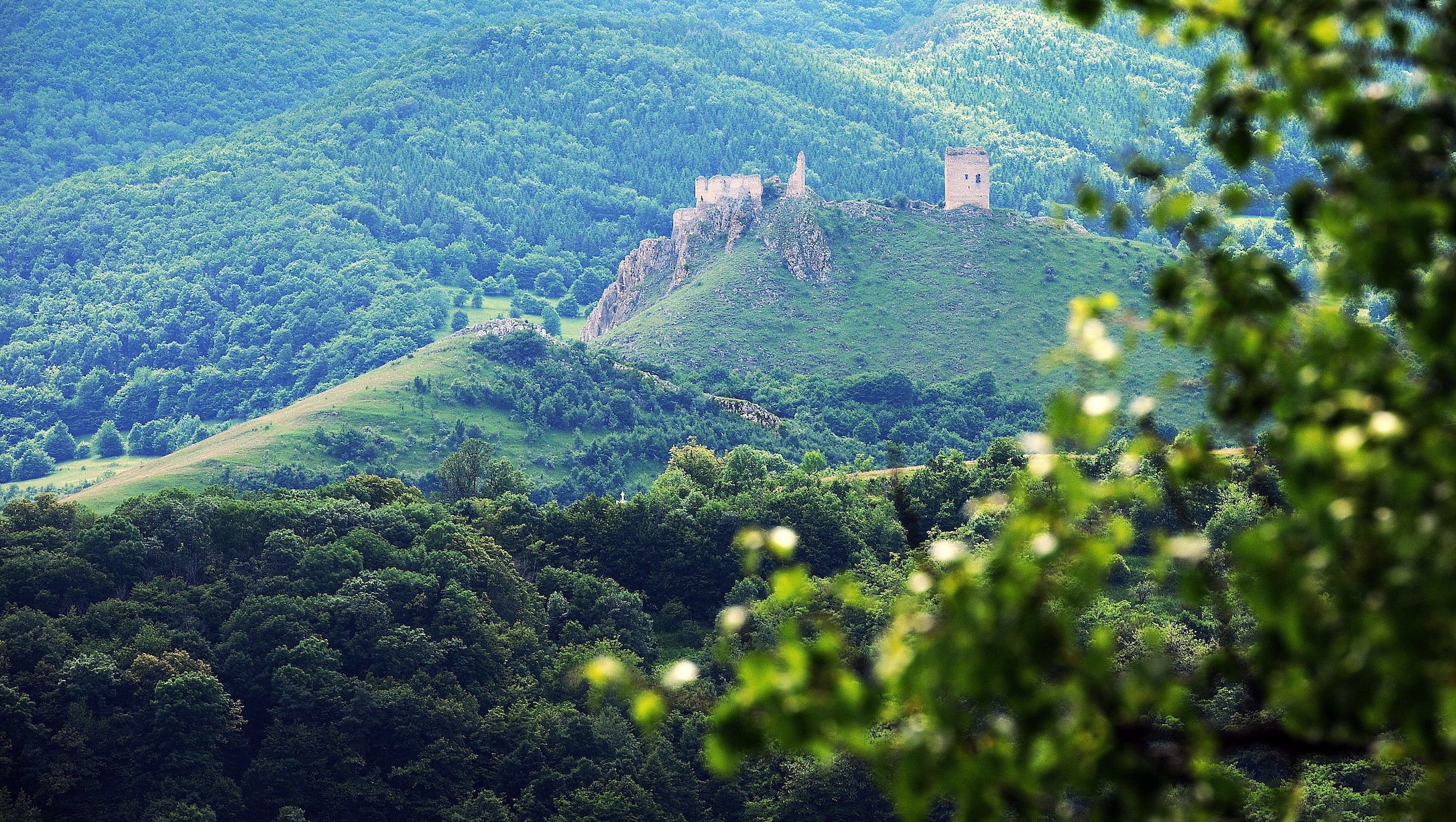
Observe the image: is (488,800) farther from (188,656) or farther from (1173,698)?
(1173,698)

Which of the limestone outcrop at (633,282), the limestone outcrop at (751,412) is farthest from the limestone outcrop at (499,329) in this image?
the limestone outcrop at (751,412)

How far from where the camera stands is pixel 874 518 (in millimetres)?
85188

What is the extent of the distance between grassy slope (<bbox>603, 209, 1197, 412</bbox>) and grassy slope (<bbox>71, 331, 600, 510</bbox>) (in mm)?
19256

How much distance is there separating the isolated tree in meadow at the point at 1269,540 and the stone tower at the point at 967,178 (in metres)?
167

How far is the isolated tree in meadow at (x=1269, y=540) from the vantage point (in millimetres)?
8094

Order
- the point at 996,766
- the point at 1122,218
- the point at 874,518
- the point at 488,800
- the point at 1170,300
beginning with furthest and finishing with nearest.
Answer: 1. the point at 874,518
2. the point at 488,800
3. the point at 1122,218
4. the point at 1170,300
5. the point at 996,766

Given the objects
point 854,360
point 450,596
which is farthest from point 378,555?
point 854,360

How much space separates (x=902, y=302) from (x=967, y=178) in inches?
653

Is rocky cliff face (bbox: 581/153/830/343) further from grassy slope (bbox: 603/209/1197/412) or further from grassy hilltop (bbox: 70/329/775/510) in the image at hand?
grassy hilltop (bbox: 70/329/775/510)

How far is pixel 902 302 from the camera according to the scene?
168125 millimetres

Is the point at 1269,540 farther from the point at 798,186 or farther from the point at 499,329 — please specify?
the point at 798,186

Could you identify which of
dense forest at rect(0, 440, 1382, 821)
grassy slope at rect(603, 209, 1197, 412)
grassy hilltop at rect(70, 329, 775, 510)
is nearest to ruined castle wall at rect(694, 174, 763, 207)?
grassy slope at rect(603, 209, 1197, 412)

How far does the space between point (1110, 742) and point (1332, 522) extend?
4.96ft

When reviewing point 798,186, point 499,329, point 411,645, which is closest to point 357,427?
point 499,329
